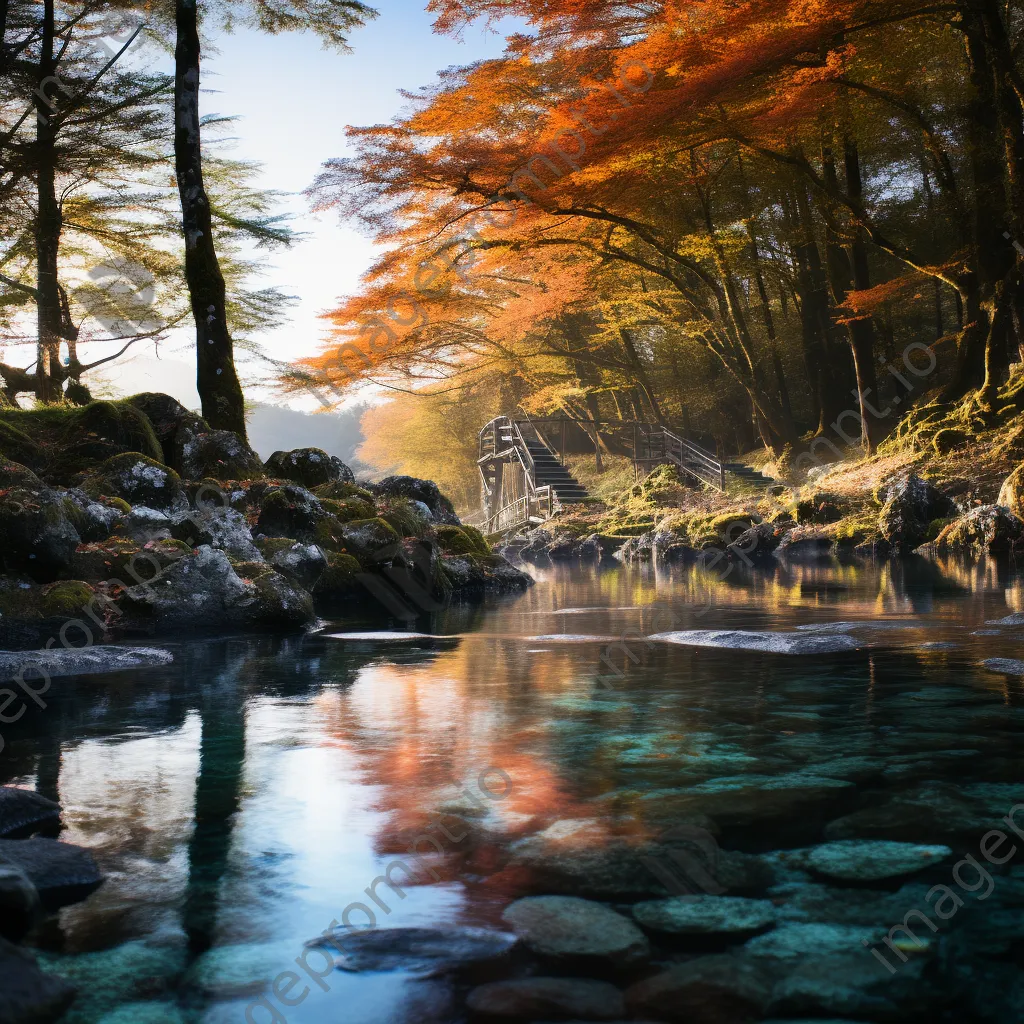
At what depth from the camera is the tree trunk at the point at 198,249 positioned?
11156mm

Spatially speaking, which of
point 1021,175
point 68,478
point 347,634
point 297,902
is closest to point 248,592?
point 347,634

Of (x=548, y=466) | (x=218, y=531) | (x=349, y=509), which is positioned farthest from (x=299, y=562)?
(x=548, y=466)

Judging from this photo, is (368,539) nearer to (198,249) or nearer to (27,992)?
(198,249)

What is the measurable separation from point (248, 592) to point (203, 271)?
5.42 m

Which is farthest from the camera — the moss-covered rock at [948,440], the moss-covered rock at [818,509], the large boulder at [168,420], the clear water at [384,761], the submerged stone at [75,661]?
the moss-covered rock at [818,509]

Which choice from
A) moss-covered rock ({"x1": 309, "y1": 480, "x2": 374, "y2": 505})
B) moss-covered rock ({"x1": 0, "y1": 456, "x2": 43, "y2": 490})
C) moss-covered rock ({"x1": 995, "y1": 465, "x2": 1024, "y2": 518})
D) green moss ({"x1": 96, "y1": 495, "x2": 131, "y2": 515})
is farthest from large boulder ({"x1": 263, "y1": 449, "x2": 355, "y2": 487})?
moss-covered rock ({"x1": 995, "y1": 465, "x2": 1024, "y2": 518})

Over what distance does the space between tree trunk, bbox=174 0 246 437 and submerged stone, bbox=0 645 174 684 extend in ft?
20.1

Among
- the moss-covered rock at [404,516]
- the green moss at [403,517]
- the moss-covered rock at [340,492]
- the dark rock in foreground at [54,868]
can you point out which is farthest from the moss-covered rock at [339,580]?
the dark rock in foreground at [54,868]

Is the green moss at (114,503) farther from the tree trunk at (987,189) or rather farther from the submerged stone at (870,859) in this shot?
the tree trunk at (987,189)

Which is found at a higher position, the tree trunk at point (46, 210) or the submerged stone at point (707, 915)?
the tree trunk at point (46, 210)

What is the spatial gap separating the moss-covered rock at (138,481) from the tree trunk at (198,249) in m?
2.25

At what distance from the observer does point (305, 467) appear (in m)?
12.9

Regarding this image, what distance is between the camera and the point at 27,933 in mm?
1916

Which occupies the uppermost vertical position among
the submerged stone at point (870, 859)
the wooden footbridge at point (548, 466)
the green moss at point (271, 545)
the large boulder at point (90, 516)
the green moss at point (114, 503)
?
the wooden footbridge at point (548, 466)
